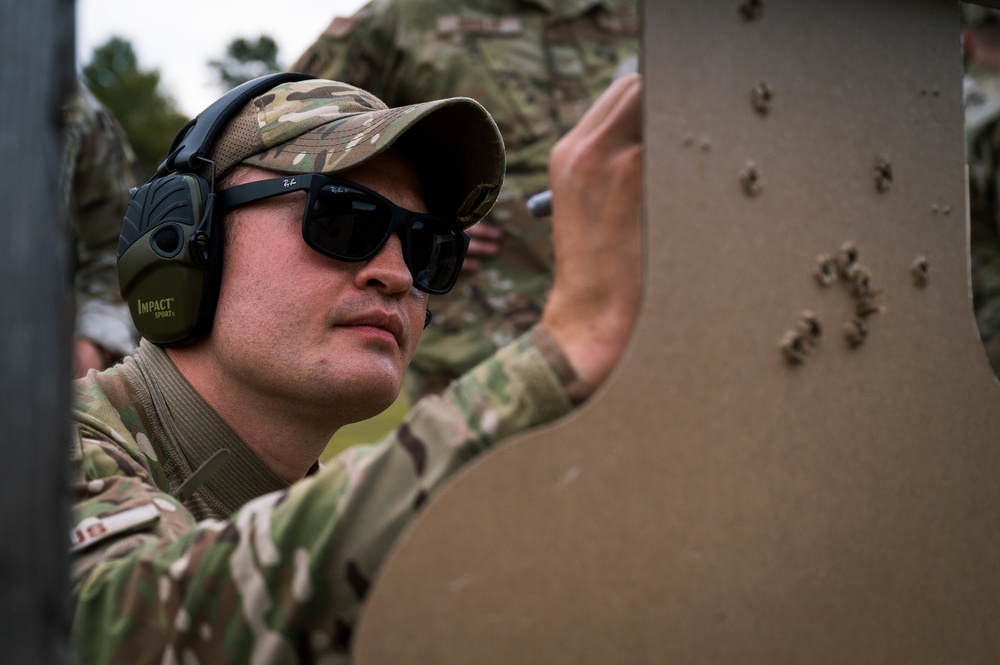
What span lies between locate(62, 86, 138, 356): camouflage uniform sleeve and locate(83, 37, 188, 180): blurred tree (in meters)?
20.0

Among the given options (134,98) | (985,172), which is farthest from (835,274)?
(134,98)

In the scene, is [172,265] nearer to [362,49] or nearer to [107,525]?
[107,525]

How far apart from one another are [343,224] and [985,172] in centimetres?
374

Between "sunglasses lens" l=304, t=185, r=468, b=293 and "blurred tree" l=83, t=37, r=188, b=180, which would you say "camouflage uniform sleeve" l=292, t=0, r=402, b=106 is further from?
"blurred tree" l=83, t=37, r=188, b=180

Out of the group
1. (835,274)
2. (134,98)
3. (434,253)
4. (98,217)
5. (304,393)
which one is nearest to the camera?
(835,274)

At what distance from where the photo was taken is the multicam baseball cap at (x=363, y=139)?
1656 mm

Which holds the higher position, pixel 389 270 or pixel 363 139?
pixel 363 139

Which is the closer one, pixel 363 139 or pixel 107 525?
pixel 107 525

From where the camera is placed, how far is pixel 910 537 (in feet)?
3.59

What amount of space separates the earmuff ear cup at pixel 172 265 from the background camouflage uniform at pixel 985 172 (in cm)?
363

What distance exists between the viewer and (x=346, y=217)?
162cm

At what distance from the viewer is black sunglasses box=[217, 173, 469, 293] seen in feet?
5.29

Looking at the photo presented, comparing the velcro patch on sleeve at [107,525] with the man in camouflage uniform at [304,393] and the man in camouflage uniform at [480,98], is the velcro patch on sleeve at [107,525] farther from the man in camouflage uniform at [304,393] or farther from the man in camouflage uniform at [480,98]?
the man in camouflage uniform at [480,98]

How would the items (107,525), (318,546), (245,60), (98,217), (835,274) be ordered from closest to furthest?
(318,546) < (835,274) < (107,525) < (98,217) < (245,60)
